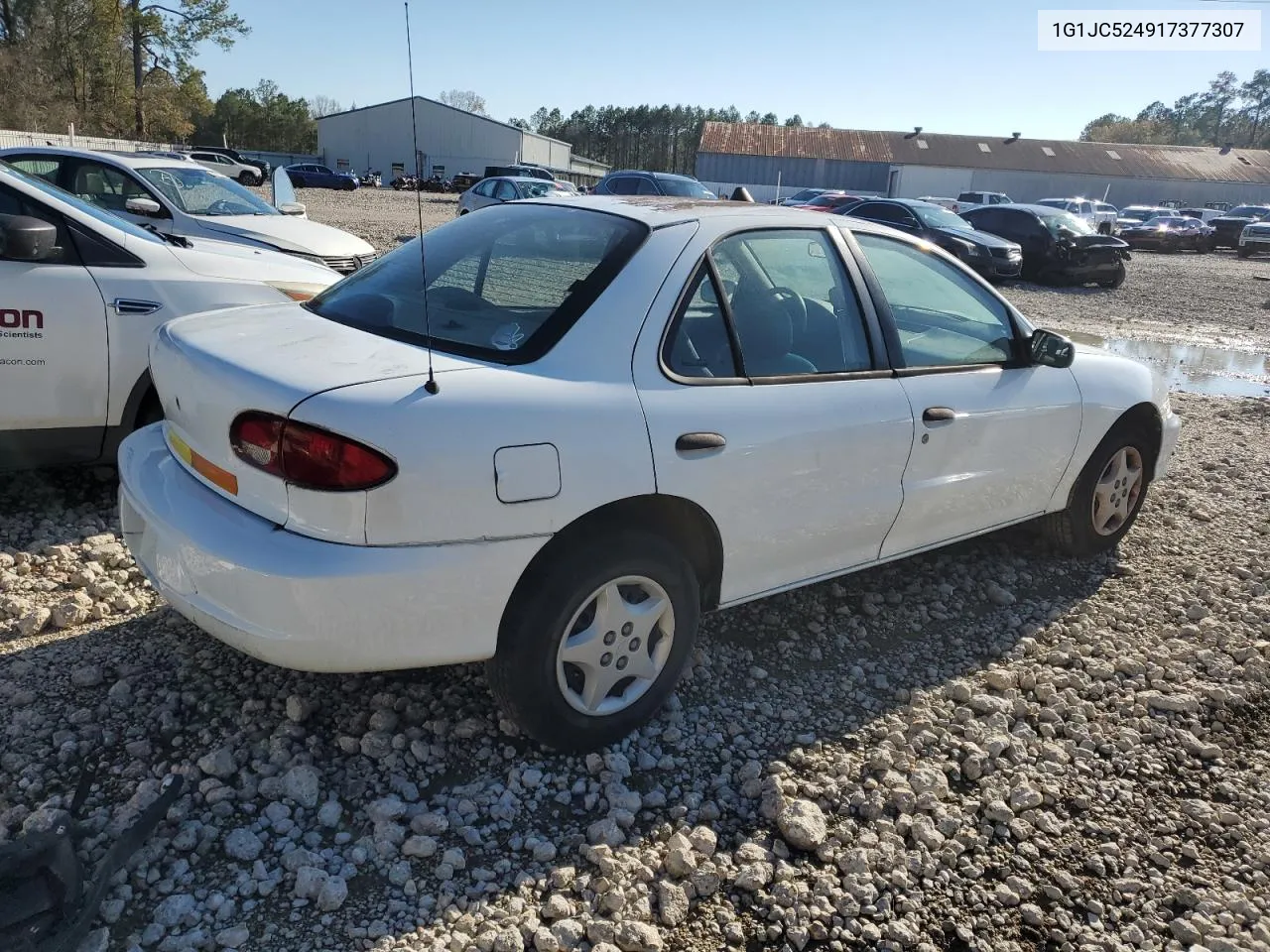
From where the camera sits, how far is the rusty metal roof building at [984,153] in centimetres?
5931

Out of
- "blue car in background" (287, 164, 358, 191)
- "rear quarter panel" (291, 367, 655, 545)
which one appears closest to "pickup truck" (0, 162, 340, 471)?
"rear quarter panel" (291, 367, 655, 545)

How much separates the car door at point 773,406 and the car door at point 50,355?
2799 mm

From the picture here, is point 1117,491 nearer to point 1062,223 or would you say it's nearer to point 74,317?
point 74,317

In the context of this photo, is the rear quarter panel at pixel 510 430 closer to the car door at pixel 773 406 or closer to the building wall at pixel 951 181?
the car door at pixel 773 406

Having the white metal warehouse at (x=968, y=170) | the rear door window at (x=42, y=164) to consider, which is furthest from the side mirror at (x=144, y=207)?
the white metal warehouse at (x=968, y=170)

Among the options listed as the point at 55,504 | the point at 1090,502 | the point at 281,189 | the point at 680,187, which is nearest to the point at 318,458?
the point at 55,504

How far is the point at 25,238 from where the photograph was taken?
3.93m

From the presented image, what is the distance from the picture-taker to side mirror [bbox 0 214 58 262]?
392 centimetres

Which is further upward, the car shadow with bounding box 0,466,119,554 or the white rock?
the car shadow with bounding box 0,466,119,554

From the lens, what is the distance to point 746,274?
315 centimetres

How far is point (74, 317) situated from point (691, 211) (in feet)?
9.06

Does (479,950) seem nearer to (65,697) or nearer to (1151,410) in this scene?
(65,697)

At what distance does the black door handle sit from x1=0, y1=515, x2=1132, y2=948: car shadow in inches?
37.8

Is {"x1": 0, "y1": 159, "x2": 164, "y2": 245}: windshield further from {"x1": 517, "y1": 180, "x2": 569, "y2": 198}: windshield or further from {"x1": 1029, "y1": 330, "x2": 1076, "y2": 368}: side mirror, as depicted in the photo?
{"x1": 517, "y1": 180, "x2": 569, "y2": 198}: windshield
